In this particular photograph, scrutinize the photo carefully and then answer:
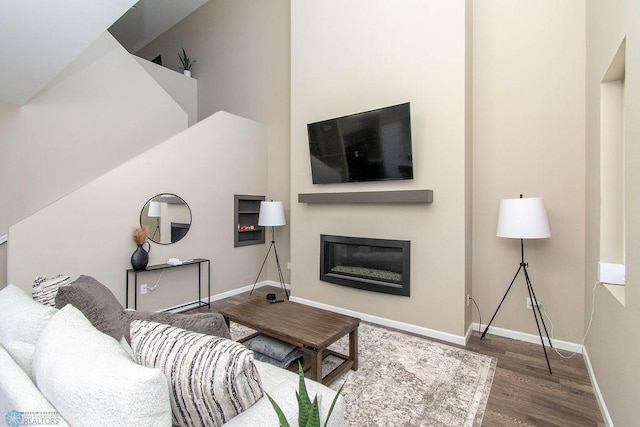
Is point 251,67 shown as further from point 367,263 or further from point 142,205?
point 367,263

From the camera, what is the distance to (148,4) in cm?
587

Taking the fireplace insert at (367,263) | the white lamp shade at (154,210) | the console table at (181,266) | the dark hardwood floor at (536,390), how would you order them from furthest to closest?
the white lamp shade at (154,210) → the console table at (181,266) → the fireplace insert at (367,263) → the dark hardwood floor at (536,390)

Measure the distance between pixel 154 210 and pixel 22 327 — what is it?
2.68 m

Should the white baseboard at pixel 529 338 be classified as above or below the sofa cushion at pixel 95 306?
below

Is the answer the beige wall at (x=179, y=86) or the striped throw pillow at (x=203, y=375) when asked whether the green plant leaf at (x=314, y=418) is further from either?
the beige wall at (x=179, y=86)

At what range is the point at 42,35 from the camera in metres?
2.54

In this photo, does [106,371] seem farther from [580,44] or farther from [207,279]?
[580,44]

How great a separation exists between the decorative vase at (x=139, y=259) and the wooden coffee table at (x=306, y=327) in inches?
60.6

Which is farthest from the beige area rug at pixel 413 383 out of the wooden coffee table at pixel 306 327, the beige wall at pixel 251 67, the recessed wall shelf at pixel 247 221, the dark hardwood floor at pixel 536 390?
the beige wall at pixel 251 67

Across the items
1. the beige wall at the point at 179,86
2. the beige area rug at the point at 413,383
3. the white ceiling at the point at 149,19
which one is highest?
the white ceiling at the point at 149,19

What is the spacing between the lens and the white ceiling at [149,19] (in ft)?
19.6

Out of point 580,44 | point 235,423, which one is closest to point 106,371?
point 235,423

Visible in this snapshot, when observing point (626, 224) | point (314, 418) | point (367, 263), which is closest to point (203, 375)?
point (314, 418)

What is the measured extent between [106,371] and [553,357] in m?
3.48
